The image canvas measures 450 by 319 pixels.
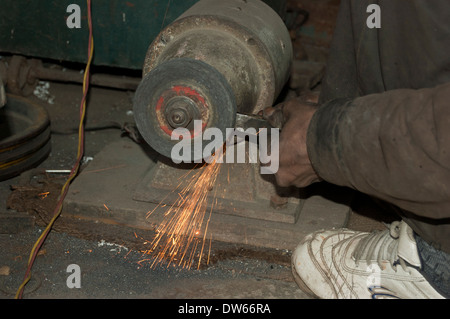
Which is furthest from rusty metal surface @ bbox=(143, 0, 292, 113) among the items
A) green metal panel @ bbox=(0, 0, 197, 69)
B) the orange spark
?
green metal panel @ bbox=(0, 0, 197, 69)

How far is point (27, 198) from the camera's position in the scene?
2.84 metres

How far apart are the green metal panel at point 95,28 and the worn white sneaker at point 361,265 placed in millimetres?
1800

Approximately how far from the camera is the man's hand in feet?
6.82

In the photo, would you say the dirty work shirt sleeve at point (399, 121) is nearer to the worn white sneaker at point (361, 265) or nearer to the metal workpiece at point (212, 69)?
the worn white sneaker at point (361, 265)

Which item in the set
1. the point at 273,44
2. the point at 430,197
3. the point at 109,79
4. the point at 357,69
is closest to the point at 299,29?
the point at 109,79

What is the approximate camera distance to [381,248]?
2.30m

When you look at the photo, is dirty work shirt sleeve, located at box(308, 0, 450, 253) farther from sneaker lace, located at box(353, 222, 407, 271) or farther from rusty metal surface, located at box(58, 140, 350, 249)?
rusty metal surface, located at box(58, 140, 350, 249)

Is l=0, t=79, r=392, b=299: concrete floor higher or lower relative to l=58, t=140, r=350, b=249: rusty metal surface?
lower

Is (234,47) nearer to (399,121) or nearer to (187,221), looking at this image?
(187,221)

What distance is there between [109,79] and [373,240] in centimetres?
241

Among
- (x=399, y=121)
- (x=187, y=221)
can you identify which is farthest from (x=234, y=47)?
(x=399, y=121)

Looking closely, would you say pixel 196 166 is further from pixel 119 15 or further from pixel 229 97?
pixel 119 15

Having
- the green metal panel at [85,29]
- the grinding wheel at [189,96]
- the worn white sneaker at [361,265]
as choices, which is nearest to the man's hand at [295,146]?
the grinding wheel at [189,96]

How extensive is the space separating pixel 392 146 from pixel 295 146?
1.35 ft
